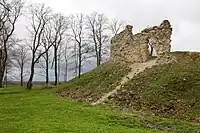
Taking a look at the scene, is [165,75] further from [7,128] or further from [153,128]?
[7,128]

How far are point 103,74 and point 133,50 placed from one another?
13.2 feet

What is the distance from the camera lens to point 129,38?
34562 mm

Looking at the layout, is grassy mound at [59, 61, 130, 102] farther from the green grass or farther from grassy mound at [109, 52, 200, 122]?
the green grass

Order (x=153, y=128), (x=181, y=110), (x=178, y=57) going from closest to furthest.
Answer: (x=153, y=128) → (x=181, y=110) → (x=178, y=57)

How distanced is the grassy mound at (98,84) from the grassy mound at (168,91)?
91.1 inches

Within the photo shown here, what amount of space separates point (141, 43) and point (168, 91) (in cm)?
1011

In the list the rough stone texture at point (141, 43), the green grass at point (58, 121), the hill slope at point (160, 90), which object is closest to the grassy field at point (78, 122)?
the green grass at point (58, 121)

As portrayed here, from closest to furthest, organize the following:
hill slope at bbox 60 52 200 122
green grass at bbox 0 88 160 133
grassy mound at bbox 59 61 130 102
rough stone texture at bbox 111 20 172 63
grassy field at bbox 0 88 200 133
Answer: green grass at bbox 0 88 160 133, grassy field at bbox 0 88 200 133, hill slope at bbox 60 52 200 122, grassy mound at bbox 59 61 130 102, rough stone texture at bbox 111 20 172 63

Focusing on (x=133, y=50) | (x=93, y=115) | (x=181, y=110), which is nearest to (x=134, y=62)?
(x=133, y=50)

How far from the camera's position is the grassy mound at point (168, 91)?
21.3 metres

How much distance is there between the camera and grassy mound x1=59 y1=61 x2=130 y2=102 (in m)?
28.8

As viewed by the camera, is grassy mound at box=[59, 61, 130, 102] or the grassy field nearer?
the grassy field

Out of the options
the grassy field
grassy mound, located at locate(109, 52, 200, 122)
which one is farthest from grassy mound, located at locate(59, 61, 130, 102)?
the grassy field

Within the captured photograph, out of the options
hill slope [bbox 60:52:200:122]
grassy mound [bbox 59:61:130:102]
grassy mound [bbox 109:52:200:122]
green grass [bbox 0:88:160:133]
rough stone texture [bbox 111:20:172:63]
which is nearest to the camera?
green grass [bbox 0:88:160:133]
